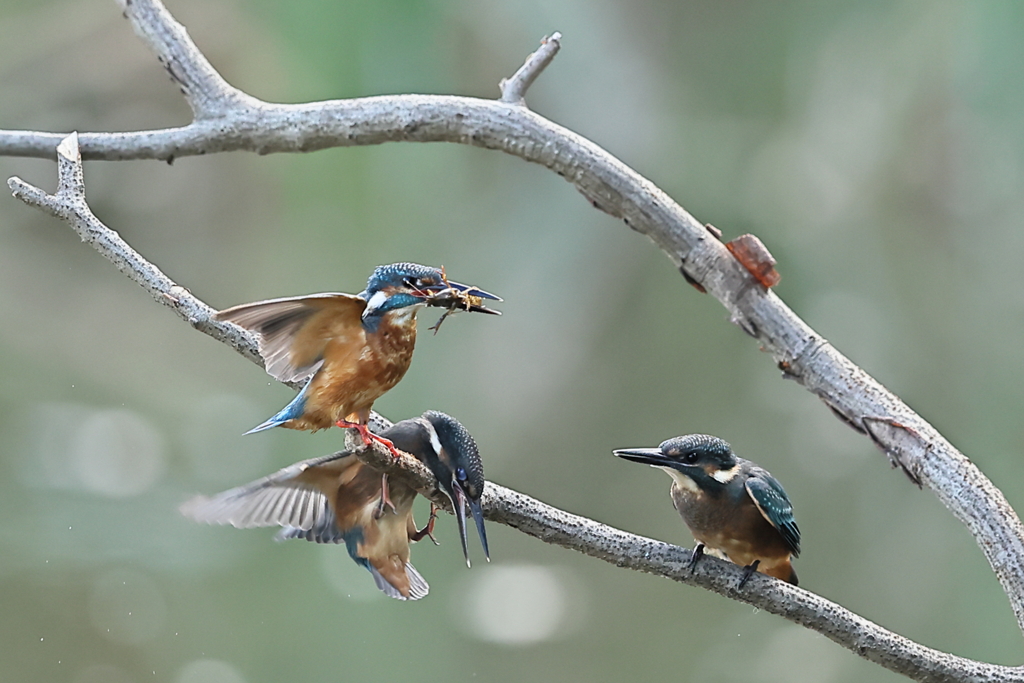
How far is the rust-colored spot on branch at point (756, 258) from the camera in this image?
1.19 m

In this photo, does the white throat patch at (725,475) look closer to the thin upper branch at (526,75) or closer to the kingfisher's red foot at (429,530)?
the kingfisher's red foot at (429,530)

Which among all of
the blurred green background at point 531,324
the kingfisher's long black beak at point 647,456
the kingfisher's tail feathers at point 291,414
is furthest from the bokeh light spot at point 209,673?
the kingfisher's tail feathers at point 291,414

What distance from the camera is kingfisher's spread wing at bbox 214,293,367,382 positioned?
2.34ft

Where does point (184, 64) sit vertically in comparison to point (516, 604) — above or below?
above

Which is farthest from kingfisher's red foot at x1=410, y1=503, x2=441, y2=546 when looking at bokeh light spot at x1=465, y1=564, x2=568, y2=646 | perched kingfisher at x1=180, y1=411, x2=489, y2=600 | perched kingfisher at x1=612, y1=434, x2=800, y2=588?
bokeh light spot at x1=465, y1=564, x2=568, y2=646

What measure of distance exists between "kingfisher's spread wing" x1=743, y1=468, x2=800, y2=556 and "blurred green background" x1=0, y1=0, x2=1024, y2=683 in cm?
143

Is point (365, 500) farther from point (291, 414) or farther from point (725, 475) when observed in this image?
point (725, 475)

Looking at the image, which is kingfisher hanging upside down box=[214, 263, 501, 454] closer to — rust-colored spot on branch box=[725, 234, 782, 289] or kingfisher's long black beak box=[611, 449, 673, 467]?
kingfisher's long black beak box=[611, 449, 673, 467]

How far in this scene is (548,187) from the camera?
103 inches

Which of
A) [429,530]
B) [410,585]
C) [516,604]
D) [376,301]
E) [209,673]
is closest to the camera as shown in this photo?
[376,301]

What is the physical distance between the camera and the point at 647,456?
1052 mm

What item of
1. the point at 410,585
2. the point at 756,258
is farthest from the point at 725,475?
the point at 410,585

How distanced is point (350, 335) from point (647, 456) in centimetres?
42

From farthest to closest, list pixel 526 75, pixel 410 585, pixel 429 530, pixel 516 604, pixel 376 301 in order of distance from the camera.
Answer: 1. pixel 516 604
2. pixel 526 75
3. pixel 410 585
4. pixel 429 530
5. pixel 376 301
